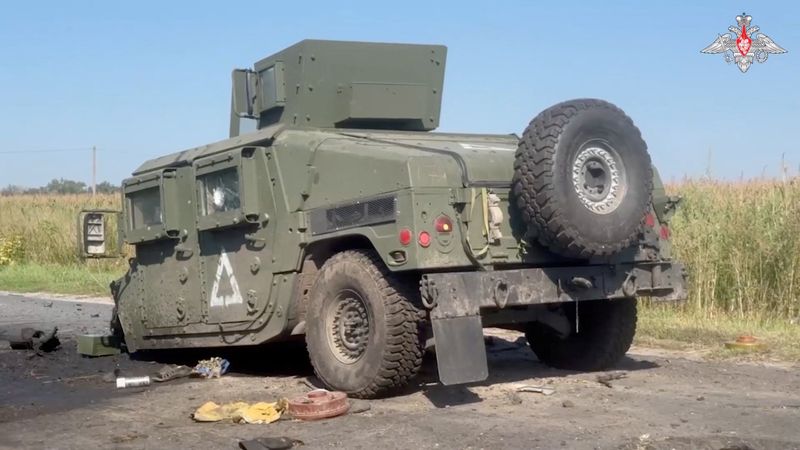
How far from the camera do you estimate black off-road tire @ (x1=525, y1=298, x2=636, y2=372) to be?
27.0ft

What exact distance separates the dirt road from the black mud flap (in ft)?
0.77

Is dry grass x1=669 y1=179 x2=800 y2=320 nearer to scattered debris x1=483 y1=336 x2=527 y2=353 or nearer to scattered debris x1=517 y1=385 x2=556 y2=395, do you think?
scattered debris x1=483 y1=336 x2=527 y2=353

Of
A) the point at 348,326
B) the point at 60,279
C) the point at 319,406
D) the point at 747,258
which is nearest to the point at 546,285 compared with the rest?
the point at 348,326

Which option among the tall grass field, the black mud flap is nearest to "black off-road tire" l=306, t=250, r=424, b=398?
the black mud flap

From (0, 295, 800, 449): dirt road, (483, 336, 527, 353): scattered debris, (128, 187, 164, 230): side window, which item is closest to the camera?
(0, 295, 800, 449): dirt road

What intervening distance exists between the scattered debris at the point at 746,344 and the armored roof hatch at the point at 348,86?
324 cm

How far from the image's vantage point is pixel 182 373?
878 cm

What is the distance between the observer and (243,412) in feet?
21.6

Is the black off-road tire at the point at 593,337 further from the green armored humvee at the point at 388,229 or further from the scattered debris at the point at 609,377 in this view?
the scattered debris at the point at 609,377

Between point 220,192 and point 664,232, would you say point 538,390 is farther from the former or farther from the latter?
point 220,192

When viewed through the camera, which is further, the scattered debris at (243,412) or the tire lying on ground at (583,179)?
the tire lying on ground at (583,179)

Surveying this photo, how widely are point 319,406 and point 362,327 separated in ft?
2.70

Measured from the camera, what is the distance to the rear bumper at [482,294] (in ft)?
21.6

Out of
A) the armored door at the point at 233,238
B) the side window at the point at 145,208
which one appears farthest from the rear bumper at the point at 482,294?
the side window at the point at 145,208
